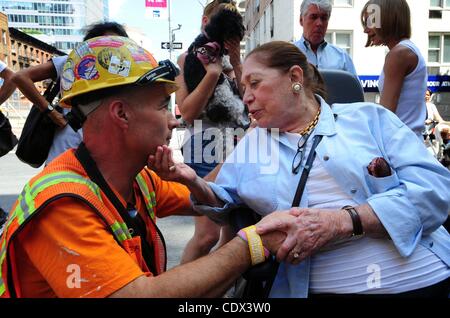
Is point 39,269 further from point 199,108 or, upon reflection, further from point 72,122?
point 199,108

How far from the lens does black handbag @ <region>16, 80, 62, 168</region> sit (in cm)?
278

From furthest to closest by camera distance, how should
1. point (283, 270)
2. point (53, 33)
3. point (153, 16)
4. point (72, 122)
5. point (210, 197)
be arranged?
point (53, 33)
point (153, 16)
point (210, 197)
point (283, 270)
point (72, 122)

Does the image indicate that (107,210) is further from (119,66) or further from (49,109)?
(49,109)

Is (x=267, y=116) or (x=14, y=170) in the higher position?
(x=267, y=116)

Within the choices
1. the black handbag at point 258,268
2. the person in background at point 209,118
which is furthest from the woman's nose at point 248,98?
the person in background at point 209,118

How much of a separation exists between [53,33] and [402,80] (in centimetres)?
11284

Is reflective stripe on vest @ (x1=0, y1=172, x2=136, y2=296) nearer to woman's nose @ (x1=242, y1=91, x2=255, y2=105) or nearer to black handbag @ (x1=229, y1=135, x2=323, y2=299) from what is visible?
black handbag @ (x1=229, y1=135, x2=323, y2=299)

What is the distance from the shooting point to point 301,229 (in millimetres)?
1462

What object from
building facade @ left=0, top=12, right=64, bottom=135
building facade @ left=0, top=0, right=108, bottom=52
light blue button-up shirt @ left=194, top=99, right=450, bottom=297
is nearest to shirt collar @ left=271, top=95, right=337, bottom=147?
light blue button-up shirt @ left=194, top=99, right=450, bottom=297

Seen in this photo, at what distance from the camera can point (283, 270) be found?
5.32ft

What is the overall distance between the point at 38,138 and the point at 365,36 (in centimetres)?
2109

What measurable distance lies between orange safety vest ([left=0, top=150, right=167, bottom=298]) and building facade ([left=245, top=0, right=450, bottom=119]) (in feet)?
63.1

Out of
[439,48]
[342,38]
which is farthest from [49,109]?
[439,48]

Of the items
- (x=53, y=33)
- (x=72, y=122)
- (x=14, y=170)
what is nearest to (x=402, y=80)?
(x=72, y=122)
